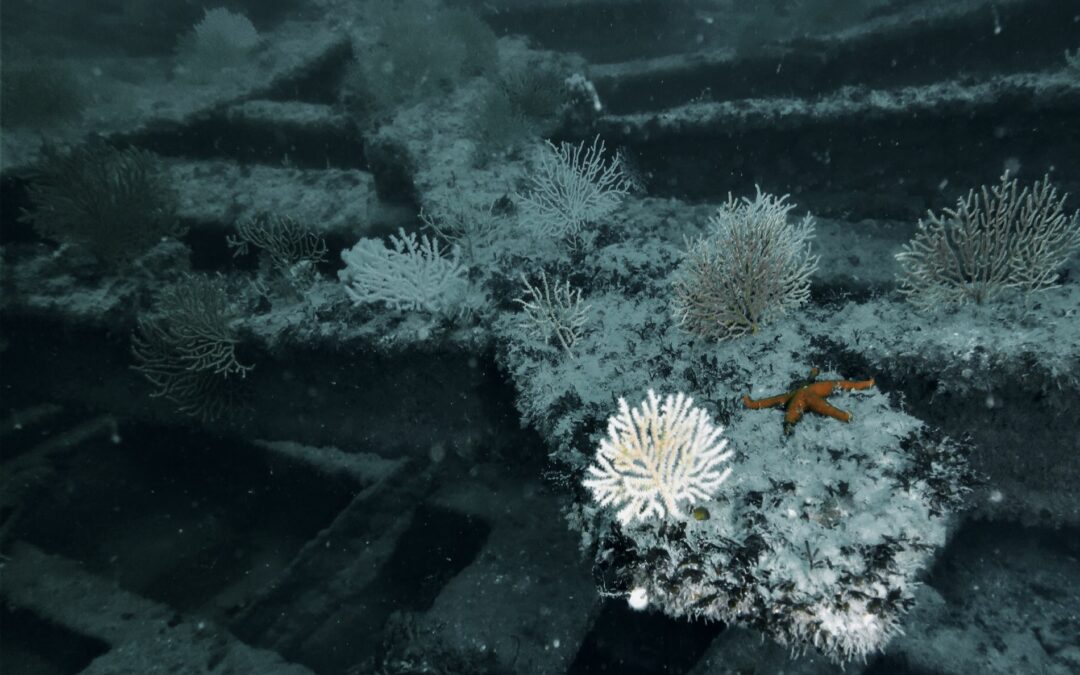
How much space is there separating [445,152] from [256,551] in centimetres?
556

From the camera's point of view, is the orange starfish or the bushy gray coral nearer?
the orange starfish

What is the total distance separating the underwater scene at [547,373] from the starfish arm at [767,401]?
2 centimetres

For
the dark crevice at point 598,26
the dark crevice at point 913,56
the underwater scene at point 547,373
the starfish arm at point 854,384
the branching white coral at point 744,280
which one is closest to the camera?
the underwater scene at point 547,373

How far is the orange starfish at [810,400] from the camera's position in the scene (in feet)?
11.0

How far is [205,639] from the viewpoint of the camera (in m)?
5.00

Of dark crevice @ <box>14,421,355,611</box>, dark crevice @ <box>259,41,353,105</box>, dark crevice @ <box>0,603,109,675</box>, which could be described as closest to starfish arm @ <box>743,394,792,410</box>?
dark crevice @ <box>14,421,355,611</box>

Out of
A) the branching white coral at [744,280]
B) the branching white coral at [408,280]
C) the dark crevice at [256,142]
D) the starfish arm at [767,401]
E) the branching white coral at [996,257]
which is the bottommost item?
the starfish arm at [767,401]

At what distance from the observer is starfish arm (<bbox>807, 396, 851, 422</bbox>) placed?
3.31 meters

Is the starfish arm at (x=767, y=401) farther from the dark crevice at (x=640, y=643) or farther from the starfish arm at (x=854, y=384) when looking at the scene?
the dark crevice at (x=640, y=643)

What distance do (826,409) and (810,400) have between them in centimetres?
11

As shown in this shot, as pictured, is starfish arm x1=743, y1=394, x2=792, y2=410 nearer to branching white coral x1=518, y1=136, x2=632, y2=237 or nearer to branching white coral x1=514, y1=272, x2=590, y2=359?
branching white coral x1=514, y1=272, x2=590, y2=359

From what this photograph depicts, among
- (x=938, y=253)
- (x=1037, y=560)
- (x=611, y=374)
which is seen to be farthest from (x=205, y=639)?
(x=1037, y=560)

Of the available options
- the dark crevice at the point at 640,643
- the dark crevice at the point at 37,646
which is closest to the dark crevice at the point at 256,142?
the dark crevice at the point at 37,646

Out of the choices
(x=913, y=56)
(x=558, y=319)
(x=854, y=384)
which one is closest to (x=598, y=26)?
(x=913, y=56)
